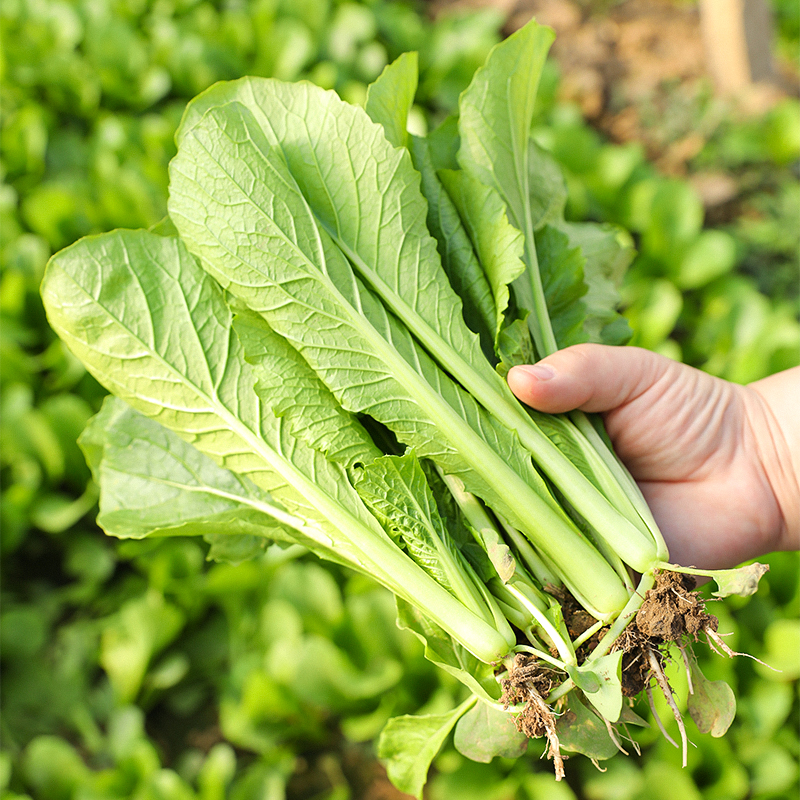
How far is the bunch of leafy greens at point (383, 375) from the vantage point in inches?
51.7

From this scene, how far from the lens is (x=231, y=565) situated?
1987mm

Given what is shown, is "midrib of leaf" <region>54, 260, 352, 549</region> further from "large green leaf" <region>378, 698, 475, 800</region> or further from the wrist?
the wrist

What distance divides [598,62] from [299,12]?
199 cm

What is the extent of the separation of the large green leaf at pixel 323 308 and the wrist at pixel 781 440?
82cm

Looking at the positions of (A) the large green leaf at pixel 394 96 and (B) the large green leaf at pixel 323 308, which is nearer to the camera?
(B) the large green leaf at pixel 323 308

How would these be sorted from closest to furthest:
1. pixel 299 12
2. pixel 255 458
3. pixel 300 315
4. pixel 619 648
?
pixel 619 648, pixel 300 315, pixel 255 458, pixel 299 12

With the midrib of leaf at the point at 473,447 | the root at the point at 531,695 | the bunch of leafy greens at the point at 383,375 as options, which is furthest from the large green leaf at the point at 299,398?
the root at the point at 531,695

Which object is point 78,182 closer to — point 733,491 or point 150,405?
point 150,405

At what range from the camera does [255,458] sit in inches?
57.9

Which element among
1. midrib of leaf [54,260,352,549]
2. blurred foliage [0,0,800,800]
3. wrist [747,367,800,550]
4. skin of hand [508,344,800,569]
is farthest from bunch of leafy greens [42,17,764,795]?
blurred foliage [0,0,800,800]

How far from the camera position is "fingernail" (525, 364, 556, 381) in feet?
4.54

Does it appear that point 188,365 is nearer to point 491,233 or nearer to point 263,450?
point 263,450

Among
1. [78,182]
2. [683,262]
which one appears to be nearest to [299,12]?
[78,182]

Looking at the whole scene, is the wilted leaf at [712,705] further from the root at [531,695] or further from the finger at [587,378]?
the finger at [587,378]
